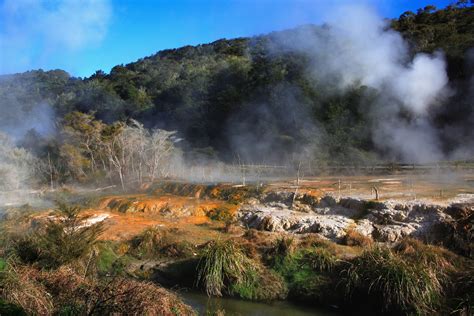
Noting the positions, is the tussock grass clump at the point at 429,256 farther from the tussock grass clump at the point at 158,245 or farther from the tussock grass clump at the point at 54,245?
the tussock grass clump at the point at 54,245

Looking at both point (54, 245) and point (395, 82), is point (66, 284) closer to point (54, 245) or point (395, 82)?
point (54, 245)

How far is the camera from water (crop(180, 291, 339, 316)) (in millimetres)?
9062

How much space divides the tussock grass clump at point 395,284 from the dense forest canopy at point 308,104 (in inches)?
633

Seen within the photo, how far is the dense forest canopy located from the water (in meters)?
16.3

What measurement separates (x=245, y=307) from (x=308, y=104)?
83.8 ft

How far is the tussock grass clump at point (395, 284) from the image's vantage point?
8234mm

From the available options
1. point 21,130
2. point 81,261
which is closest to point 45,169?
point 21,130

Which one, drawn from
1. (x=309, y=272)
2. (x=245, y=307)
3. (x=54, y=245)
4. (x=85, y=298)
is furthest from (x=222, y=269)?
(x=85, y=298)

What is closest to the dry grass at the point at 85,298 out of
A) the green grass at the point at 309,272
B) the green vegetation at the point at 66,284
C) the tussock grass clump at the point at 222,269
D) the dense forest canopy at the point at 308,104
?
the green vegetation at the point at 66,284

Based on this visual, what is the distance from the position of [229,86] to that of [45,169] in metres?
18.9

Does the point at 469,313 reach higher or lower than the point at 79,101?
lower

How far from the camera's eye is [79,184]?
27.5m

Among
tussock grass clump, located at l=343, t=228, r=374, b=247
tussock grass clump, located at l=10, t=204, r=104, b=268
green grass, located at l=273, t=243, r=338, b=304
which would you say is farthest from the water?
tussock grass clump, located at l=343, t=228, r=374, b=247

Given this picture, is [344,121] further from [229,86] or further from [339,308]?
[339,308]
